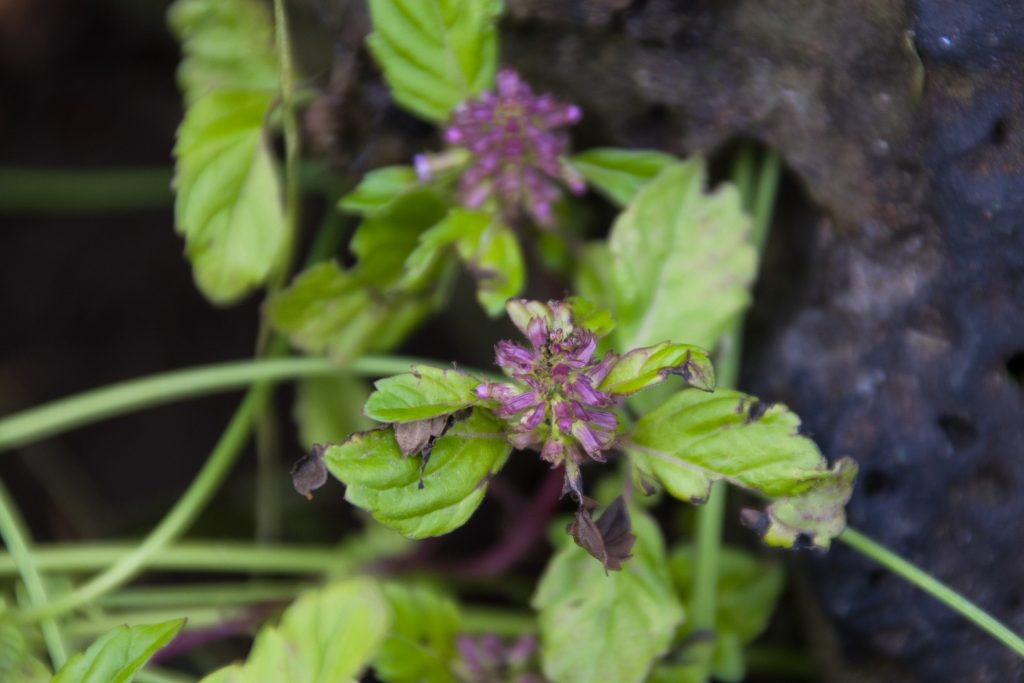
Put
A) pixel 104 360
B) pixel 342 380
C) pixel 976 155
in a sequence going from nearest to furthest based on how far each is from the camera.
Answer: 1. pixel 976 155
2. pixel 342 380
3. pixel 104 360

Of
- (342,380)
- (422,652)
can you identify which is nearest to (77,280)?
(342,380)

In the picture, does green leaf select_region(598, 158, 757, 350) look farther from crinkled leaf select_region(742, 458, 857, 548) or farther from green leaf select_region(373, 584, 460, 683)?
green leaf select_region(373, 584, 460, 683)

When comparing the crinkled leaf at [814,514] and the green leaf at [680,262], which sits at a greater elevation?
the green leaf at [680,262]

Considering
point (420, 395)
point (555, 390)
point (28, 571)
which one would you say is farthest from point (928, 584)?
point (28, 571)

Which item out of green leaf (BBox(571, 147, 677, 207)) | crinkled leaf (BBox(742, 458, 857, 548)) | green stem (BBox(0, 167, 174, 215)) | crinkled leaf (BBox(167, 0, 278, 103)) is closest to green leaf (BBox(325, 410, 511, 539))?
crinkled leaf (BBox(742, 458, 857, 548))

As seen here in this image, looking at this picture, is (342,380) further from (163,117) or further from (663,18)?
(163,117)

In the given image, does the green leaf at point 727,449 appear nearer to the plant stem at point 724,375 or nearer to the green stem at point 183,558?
the plant stem at point 724,375

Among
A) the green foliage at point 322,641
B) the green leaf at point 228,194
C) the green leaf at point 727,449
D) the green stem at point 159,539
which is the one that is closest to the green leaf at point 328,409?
the green stem at point 159,539
